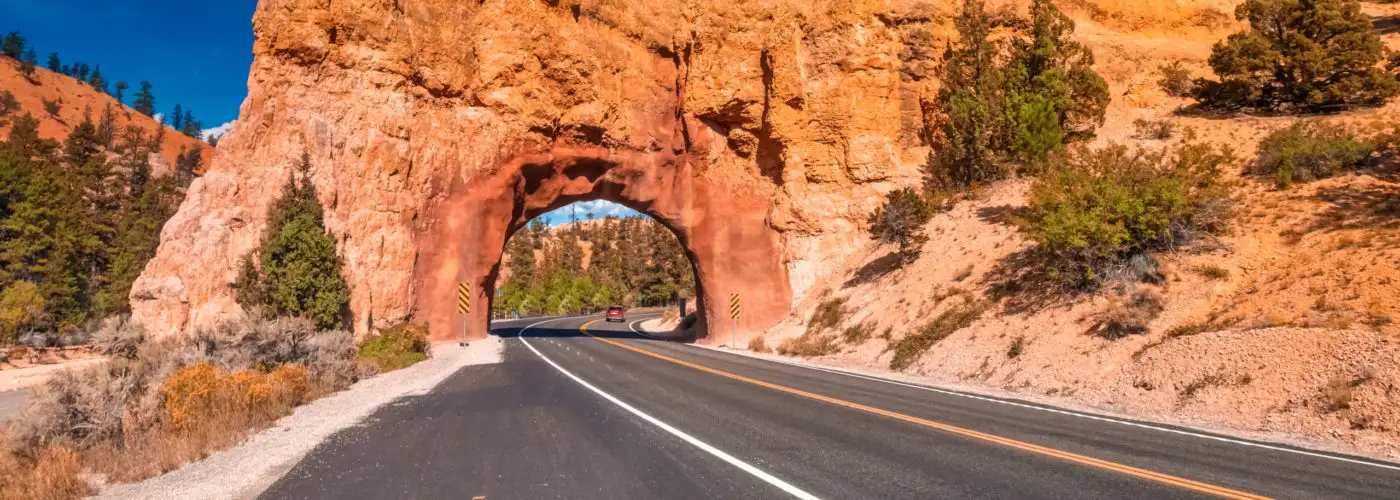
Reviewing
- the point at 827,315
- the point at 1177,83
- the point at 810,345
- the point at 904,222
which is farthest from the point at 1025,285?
the point at 1177,83

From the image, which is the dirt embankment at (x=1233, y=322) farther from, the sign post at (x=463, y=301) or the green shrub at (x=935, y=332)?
the sign post at (x=463, y=301)

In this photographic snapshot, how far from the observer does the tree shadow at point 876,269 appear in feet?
95.2

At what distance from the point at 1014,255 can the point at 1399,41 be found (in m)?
26.4

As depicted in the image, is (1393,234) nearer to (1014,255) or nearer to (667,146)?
(1014,255)

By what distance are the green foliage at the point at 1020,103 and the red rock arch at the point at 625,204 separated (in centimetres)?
939

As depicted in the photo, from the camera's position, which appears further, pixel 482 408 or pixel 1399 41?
pixel 1399 41

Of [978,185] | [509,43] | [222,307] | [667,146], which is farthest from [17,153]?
Result: [978,185]

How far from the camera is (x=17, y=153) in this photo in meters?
46.0

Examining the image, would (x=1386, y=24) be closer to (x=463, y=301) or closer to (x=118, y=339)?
(x=463, y=301)

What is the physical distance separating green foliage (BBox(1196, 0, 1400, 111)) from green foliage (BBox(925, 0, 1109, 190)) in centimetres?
501

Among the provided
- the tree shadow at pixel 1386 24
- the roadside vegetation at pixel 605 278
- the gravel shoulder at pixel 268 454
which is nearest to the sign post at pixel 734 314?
the gravel shoulder at pixel 268 454

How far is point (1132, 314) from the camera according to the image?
50.2 feet

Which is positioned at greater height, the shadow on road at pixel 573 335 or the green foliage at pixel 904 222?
the green foliage at pixel 904 222

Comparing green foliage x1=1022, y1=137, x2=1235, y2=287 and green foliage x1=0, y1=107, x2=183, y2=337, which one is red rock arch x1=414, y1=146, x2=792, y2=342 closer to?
green foliage x1=1022, y1=137, x2=1235, y2=287
